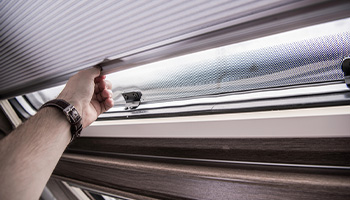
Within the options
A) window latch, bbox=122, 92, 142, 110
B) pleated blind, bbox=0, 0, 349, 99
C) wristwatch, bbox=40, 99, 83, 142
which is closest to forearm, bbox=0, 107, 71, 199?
wristwatch, bbox=40, 99, 83, 142

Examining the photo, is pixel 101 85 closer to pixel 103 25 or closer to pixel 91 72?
pixel 91 72

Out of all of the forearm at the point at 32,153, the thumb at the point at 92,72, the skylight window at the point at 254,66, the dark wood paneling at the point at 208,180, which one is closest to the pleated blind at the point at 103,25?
the thumb at the point at 92,72

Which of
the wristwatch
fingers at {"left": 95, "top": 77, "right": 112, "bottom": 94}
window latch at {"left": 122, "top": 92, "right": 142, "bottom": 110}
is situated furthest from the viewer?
window latch at {"left": 122, "top": 92, "right": 142, "bottom": 110}

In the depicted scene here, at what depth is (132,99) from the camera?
122 cm

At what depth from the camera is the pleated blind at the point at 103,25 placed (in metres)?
0.56

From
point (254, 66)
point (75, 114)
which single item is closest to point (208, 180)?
point (254, 66)

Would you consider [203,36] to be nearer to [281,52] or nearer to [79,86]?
[281,52]

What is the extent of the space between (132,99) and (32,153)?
57 centimetres

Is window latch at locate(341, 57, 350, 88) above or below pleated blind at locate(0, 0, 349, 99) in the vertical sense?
below

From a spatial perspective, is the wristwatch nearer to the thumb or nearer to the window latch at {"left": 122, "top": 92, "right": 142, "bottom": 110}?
the thumb

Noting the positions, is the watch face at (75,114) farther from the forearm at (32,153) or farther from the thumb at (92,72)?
the thumb at (92,72)

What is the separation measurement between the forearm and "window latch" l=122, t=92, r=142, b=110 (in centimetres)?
40

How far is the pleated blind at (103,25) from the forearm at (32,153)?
0.29m

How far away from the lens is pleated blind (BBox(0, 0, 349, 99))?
0.56 m
